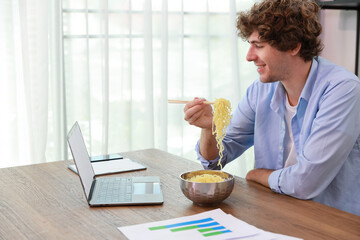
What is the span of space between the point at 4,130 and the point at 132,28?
1.17 metres

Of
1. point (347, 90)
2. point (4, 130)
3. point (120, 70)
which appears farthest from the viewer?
point (120, 70)

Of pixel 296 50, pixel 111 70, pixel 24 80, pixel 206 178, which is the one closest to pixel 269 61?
pixel 296 50

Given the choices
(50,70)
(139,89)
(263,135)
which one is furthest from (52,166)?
(139,89)

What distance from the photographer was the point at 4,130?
10.0 ft

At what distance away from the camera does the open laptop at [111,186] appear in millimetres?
1571

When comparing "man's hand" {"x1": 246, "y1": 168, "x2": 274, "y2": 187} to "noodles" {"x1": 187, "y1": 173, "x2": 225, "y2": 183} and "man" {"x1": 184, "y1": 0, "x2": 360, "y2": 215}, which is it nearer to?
"man" {"x1": 184, "y1": 0, "x2": 360, "y2": 215}

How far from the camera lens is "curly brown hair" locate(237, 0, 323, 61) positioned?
2025mm

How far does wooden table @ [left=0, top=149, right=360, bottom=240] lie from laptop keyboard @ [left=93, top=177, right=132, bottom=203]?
0.19 ft

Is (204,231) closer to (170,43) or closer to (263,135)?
(263,135)

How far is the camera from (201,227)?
136cm

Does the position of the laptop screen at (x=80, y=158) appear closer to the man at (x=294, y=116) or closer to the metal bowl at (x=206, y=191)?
the metal bowl at (x=206, y=191)

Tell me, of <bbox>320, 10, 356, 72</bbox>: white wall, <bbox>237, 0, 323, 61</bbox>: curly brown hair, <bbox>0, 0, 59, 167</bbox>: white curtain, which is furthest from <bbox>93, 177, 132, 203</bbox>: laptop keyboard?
<bbox>320, 10, 356, 72</bbox>: white wall

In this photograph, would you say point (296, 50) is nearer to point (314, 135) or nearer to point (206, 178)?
point (314, 135)

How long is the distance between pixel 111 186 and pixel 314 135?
82 cm
